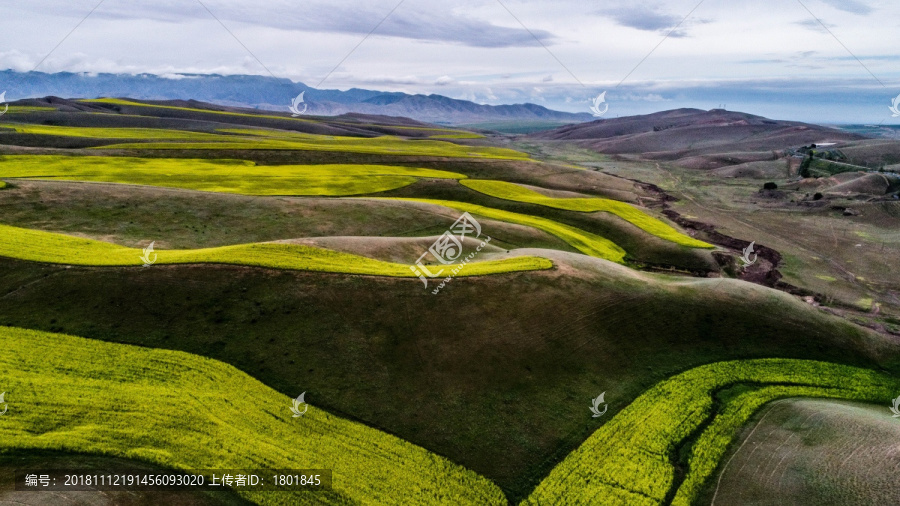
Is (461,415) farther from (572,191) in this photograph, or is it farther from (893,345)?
(572,191)

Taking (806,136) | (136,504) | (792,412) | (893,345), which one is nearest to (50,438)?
(136,504)

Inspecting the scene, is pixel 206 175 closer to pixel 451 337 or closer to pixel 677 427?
pixel 451 337

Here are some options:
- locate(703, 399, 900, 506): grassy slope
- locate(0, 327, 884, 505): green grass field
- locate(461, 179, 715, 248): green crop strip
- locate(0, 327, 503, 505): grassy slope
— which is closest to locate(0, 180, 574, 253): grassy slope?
locate(461, 179, 715, 248): green crop strip

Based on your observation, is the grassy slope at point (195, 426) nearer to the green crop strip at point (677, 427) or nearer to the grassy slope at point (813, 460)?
the green crop strip at point (677, 427)

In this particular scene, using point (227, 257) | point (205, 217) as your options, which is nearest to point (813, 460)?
point (227, 257)

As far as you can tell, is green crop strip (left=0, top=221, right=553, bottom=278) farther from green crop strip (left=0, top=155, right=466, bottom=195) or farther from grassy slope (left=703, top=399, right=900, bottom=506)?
green crop strip (left=0, top=155, right=466, bottom=195)
